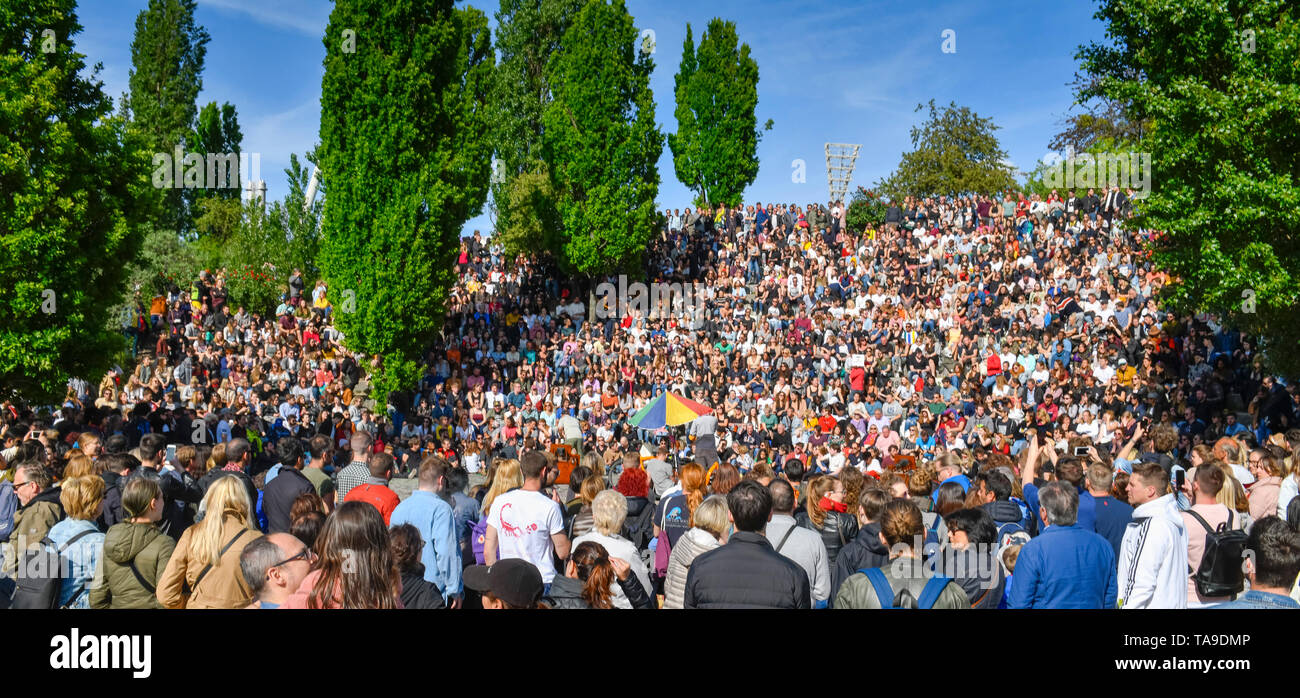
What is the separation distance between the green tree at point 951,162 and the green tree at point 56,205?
41.2 metres

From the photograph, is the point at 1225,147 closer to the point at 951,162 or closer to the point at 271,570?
the point at 271,570

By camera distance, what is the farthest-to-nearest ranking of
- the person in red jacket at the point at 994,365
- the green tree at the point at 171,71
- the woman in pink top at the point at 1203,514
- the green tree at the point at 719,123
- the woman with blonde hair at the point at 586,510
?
the green tree at the point at 171,71
the green tree at the point at 719,123
the person in red jacket at the point at 994,365
the woman with blonde hair at the point at 586,510
the woman in pink top at the point at 1203,514

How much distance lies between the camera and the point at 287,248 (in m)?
31.2

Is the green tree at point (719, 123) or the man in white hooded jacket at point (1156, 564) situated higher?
the green tree at point (719, 123)

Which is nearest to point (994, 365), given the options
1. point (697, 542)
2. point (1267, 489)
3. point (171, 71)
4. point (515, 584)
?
point (1267, 489)

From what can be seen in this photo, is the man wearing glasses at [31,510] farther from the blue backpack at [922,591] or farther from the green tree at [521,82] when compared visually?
the green tree at [521,82]

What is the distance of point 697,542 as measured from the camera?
5273 mm

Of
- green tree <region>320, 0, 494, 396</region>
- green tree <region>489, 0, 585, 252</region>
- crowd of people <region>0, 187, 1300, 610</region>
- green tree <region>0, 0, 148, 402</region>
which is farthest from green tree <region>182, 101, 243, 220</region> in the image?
green tree <region>0, 0, 148, 402</region>

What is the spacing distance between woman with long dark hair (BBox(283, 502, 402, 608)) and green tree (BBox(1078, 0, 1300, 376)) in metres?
→ 14.3

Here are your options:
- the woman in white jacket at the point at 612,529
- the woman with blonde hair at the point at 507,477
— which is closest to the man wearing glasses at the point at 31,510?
the woman with blonde hair at the point at 507,477

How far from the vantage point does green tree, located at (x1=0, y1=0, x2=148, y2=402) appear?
14.0m

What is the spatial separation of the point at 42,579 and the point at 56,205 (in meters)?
12.4

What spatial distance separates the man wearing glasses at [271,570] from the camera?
3746 mm
